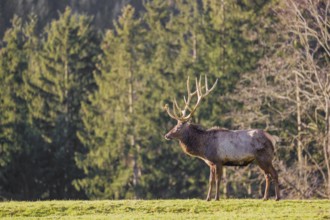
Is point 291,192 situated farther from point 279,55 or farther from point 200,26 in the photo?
point 200,26

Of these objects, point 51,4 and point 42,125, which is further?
point 51,4

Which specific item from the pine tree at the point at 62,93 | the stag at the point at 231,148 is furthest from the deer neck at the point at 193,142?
the pine tree at the point at 62,93

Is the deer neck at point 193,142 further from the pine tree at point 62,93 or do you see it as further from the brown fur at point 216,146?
the pine tree at point 62,93

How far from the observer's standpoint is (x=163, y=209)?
19172mm

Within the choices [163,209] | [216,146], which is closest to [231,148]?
[216,146]

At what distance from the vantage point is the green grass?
17891 millimetres

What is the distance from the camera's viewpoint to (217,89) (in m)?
44.9

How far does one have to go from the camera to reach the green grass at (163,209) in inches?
704


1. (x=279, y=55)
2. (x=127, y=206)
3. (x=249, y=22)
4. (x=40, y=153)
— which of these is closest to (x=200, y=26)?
(x=249, y=22)

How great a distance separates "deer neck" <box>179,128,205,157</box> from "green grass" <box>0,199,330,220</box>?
4.75 ft

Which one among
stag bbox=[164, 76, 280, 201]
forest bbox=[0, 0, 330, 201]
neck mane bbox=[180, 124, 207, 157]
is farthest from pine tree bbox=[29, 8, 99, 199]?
stag bbox=[164, 76, 280, 201]

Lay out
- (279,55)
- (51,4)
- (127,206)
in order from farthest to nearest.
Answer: (51,4), (279,55), (127,206)

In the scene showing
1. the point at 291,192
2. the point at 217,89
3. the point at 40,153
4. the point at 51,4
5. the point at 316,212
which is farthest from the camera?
the point at 51,4

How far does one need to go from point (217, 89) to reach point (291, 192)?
10.3m
